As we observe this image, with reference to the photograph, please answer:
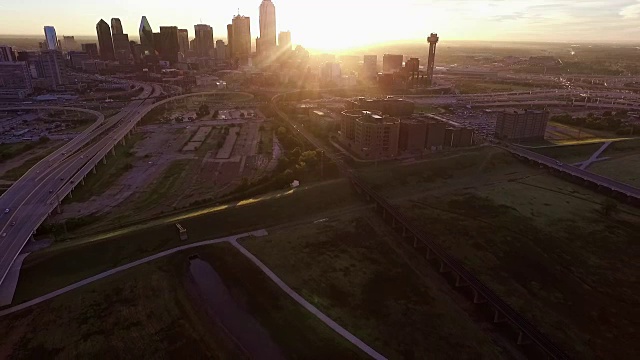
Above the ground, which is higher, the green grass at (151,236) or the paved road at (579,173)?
the paved road at (579,173)

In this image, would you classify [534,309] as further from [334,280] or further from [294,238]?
[294,238]

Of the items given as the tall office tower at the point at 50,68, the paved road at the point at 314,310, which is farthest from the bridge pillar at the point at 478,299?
the tall office tower at the point at 50,68

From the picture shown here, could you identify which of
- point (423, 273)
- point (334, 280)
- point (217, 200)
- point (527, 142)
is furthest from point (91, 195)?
point (527, 142)

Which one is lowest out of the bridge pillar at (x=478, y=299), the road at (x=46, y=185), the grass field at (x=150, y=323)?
the grass field at (x=150, y=323)

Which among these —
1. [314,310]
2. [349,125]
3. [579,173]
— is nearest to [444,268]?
[314,310]

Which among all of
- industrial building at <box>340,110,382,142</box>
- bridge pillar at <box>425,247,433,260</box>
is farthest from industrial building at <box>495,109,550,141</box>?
bridge pillar at <box>425,247,433,260</box>

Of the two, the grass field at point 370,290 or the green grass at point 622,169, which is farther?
the green grass at point 622,169

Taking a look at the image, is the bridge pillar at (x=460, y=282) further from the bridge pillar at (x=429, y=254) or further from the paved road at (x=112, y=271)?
the paved road at (x=112, y=271)
